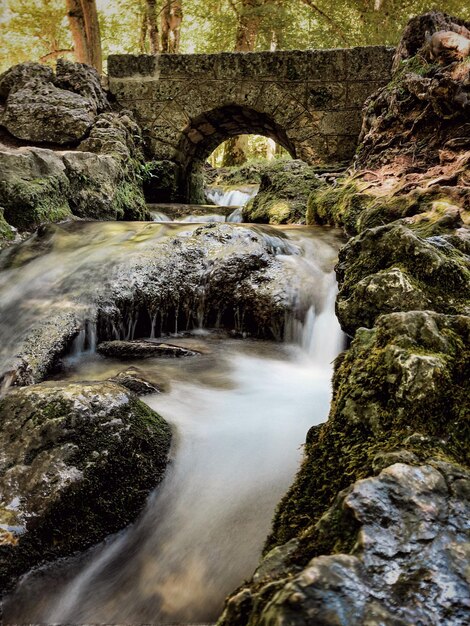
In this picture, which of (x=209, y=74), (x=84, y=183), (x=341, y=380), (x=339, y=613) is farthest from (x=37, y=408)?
(x=209, y=74)

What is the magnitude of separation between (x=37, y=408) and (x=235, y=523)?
111cm

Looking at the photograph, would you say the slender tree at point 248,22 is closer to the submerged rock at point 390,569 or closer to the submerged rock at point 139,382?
the submerged rock at point 139,382

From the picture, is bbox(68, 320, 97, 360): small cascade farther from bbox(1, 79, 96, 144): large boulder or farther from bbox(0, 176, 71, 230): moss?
bbox(1, 79, 96, 144): large boulder

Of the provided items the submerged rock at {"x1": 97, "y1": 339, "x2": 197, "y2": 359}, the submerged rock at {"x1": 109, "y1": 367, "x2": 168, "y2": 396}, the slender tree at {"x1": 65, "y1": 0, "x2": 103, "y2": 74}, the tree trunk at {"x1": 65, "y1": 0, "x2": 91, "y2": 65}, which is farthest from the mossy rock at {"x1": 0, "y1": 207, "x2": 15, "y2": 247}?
the tree trunk at {"x1": 65, "y1": 0, "x2": 91, "y2": 65}

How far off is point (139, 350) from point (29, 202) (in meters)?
3.23

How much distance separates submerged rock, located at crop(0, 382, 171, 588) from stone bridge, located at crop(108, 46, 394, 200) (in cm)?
858

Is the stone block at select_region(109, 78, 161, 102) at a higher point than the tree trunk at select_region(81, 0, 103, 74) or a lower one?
lower

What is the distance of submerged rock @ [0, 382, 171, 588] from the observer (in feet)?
5.85

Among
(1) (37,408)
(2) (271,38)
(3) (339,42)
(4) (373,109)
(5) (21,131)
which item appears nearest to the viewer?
(1) (37,408)

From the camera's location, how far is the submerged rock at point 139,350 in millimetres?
3641

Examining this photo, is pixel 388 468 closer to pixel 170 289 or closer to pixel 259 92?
Result: pixel 170 289

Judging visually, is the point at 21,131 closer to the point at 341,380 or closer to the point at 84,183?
the point at 84,183

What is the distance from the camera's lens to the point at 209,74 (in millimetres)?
9484

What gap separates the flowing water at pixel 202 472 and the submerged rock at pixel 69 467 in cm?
8
